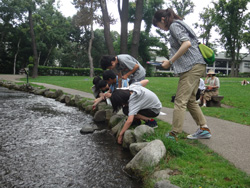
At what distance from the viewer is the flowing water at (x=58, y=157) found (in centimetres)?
244

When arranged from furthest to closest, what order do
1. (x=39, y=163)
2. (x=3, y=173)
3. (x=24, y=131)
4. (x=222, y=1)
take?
(x=222, y=1), (x=24, y=131), (x=39, y=163), (x=3, y=173)

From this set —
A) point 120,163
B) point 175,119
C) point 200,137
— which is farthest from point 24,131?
point 200,137

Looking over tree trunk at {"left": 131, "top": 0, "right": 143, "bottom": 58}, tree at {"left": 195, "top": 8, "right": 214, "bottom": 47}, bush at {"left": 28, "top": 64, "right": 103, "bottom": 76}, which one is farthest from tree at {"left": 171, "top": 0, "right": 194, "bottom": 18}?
tree trunk at {"left": 131, "top": 0, "right": 143, "bottom": 58}

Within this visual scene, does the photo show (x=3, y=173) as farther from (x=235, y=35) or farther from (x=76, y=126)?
(x=235, y=35)

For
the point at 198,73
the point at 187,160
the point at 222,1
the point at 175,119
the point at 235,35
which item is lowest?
the point at 187,160

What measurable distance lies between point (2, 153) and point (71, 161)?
1.03 metres

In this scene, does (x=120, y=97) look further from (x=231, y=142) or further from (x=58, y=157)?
(x=231, y=142)

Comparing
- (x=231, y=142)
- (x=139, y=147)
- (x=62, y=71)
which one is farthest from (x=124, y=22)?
(x=62, y=71)

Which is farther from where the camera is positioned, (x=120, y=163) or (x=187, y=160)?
(x=120, y=163)

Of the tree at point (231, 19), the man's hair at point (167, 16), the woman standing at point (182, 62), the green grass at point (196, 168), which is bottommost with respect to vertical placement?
the green grass at point (196, 168)

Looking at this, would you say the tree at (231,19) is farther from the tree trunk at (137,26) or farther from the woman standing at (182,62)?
the woman standing at (182,62)

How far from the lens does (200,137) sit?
11.1ft

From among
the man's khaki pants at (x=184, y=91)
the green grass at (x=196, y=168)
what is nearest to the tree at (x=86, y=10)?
the man's khaki pants at (x=184, y=91)

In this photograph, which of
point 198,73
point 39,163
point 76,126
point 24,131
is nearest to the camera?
point 39,163
